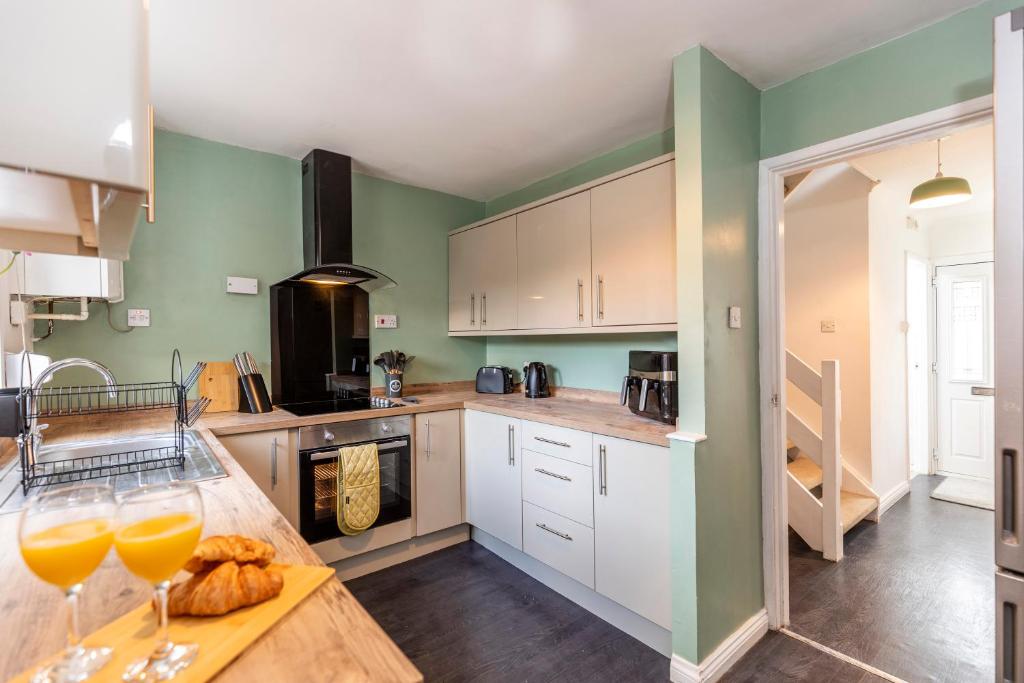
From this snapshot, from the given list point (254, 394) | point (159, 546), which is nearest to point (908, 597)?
point (159, 546)

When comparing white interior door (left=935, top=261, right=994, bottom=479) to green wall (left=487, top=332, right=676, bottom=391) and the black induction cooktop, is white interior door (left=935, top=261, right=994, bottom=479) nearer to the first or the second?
green wall (left=487, top=332, right=676, bottom=391)

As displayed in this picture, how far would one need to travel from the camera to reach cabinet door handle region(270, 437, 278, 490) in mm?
2227

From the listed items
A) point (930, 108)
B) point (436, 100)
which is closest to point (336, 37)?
point (436, 100)

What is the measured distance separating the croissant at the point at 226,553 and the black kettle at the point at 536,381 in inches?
91.7

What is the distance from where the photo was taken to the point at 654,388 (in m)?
2.05

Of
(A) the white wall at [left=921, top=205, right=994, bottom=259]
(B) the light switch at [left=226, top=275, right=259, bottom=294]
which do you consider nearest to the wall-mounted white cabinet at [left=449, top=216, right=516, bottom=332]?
(B) the light switch at [left=226, top=275, right=259, bottom=294]

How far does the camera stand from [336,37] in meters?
1.72

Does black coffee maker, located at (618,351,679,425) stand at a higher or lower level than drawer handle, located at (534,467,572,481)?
higher

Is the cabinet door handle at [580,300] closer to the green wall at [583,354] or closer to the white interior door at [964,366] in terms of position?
the green wall at [583,354]

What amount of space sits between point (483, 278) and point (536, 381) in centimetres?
82

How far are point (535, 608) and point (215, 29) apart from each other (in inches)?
108

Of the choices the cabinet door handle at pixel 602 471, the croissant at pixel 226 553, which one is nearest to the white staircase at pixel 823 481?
the cabinet door handle at pixel 602 471

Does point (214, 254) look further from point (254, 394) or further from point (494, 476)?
point (494, 476)

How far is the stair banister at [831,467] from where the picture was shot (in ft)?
8.81
